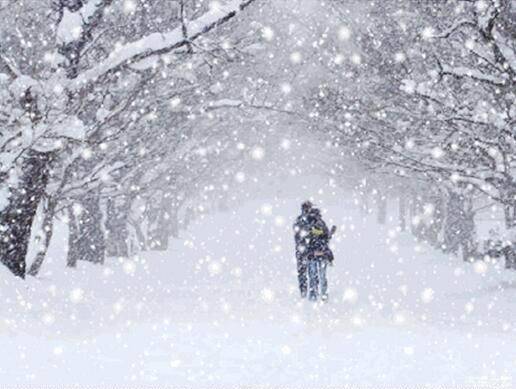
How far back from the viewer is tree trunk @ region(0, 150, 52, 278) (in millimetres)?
11281

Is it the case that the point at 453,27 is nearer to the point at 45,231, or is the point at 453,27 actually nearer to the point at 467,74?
the point at 467,74

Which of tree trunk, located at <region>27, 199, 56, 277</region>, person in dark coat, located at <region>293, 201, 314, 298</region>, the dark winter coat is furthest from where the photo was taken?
tree trunk, located at <region>27, 199, 56, 277</region>

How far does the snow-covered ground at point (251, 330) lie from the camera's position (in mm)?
7363

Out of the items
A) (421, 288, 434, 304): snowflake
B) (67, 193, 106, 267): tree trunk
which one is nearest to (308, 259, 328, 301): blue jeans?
(421, 288, 434, 304): snowflake

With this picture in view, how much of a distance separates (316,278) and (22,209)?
16.7ft

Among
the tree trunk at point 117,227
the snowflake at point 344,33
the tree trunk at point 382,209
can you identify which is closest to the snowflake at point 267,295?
the snowflake at point 344,33

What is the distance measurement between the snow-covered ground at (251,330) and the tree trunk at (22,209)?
60 cm

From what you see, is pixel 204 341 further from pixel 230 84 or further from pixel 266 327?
pixel 230 84

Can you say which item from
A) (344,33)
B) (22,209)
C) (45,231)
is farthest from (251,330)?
(344,33)

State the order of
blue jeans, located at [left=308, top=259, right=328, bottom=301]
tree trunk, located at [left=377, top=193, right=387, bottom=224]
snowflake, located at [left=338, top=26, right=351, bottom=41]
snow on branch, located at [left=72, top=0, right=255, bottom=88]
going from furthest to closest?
1. tree trunk, located at [left=377, top=193, right=387, bottom=224]
2. snowflake, located at [left=338, top=26, right=351, bottom=41]
3. blue jeans, located at [left=308, top=259, right=328, bottom=301]
4. snow on branch, located at [left=72, top=0, right=255, bottom=88]

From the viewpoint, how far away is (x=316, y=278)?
45.7 ft

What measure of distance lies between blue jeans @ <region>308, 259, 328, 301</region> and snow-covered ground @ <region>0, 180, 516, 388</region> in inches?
11.3

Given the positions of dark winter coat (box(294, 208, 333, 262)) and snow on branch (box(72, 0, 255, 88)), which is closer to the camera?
→ snow on branch (box(72, 0, 255, 88))

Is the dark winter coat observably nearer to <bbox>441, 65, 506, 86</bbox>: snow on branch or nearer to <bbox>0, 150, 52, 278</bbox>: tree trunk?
<bbox>441, 65, 506, 86</bbox>: snow on branch
